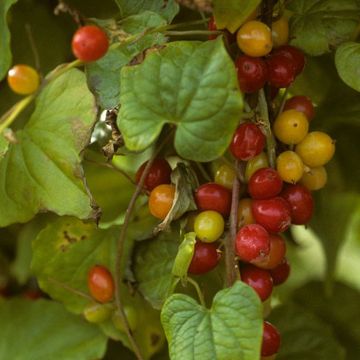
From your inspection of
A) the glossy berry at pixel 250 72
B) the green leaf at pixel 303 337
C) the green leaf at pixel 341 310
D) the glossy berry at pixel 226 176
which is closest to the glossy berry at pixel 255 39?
the glossy berry at pixel 250 72

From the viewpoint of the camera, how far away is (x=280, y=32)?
67 cm

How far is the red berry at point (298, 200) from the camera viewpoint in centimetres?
66

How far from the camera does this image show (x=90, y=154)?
85 cm

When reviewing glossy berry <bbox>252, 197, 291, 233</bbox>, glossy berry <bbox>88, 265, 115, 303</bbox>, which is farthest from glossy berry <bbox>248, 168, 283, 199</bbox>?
glossy berry <bbox>88, 265, 115, 303</bbox>

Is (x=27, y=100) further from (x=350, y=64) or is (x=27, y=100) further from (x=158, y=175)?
(x=350, y=64)

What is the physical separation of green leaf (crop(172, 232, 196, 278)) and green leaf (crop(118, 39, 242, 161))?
68 millimetres

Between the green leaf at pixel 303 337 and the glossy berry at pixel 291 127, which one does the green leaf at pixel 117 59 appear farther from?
the green leaf at pixel 303 337

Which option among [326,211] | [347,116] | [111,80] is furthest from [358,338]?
[111,80]

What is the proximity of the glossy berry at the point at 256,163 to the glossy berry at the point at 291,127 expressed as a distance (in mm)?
22

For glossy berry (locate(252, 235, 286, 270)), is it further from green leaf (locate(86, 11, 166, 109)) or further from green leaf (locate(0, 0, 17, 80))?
→ green leaf (locate(0, 0, 17, 80))

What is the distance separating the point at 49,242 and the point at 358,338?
0.51 metres

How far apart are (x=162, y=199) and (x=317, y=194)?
0.35 metres

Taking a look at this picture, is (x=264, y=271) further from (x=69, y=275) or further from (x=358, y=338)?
(x=358, y=338)

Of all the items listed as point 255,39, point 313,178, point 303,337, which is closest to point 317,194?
point 303,337
